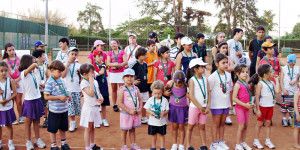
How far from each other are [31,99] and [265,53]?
498 centimetres

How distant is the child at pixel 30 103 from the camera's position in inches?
200

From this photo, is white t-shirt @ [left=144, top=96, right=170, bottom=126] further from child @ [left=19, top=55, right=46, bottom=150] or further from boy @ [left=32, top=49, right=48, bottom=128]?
boy @ [left=32, top=49, right=48, bottom=128]

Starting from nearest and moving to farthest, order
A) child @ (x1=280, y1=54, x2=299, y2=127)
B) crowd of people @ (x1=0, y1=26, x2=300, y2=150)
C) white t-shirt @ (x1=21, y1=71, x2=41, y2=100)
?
crowd of people @ (x1=0, y1=26, x2=300, y2=150)
white t-shirt @ (x1=21, y1=71, x2=41, y2=100)
child @ (x1=280, y1=54, x2=299, y2=127)

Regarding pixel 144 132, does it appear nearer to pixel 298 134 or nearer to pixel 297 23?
pixel 298 134

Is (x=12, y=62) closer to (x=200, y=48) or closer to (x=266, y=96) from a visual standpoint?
(x=200, y=48)

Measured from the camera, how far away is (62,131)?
492cm

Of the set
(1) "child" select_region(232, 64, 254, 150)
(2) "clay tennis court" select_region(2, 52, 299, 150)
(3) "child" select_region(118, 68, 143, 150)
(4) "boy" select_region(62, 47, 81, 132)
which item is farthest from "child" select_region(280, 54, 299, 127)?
(4) "boy" select_region(62, 47, 81, 132)

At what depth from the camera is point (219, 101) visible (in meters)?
4.95

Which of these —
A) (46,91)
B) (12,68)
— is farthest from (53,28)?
(46,91)

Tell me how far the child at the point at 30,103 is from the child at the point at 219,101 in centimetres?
294

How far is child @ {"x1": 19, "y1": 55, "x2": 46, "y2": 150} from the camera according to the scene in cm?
509

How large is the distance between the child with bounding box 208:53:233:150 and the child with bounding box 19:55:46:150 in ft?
9.64

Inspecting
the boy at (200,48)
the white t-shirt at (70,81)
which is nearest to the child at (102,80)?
the white t-shirt at (70,81)

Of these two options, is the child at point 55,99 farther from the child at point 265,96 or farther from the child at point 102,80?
the child at point 265,96
